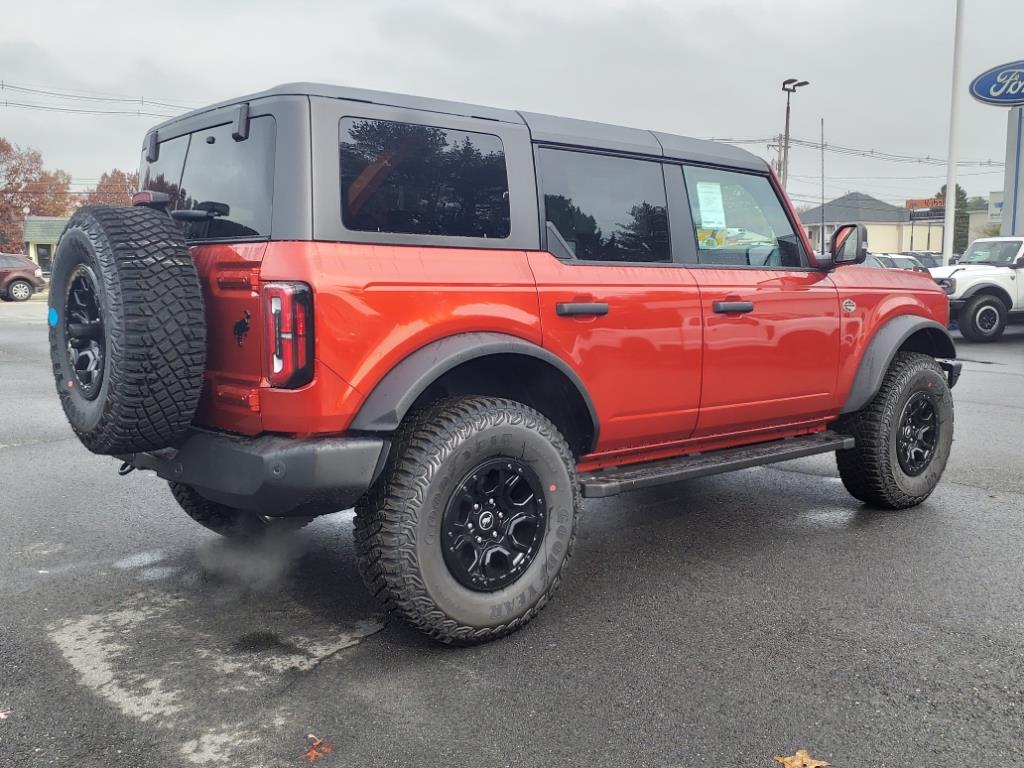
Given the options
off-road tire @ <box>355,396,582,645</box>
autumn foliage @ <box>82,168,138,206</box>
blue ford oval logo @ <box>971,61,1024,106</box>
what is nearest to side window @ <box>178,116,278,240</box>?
off-road tire @ <box>355,396,582,645</box>

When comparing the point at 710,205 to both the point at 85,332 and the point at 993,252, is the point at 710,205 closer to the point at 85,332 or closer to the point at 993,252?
the point at 85,332

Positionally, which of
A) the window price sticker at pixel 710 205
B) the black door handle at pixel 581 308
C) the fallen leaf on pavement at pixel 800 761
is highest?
the window price sticker at pixel 710 205

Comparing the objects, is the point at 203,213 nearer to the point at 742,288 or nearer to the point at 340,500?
the point at 340,500

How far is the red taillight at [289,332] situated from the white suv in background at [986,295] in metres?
15.3

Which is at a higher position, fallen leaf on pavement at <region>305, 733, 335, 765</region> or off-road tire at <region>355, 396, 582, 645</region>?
off-road tire at <region>355, 396, 582, 645</region>

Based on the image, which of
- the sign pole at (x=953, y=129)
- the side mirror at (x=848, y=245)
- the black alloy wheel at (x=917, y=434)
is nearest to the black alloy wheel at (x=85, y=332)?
the side mirror at (x=848, y=245)

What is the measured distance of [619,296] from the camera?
3855 mm

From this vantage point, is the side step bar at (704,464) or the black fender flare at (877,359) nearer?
the side step bar at (704,464)

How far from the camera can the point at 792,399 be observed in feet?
15.4

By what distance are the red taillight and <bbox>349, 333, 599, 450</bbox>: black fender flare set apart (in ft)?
0.82

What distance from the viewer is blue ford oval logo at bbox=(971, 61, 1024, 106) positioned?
81.9ft

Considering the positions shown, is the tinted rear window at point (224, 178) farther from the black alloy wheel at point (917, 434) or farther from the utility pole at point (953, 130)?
the utility pole at point (953, 130)

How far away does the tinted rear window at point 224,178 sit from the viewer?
321cm

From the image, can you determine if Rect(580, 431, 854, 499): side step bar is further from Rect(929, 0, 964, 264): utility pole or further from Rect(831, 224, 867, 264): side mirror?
Rect(929, 0, 964, 264): utility pole
